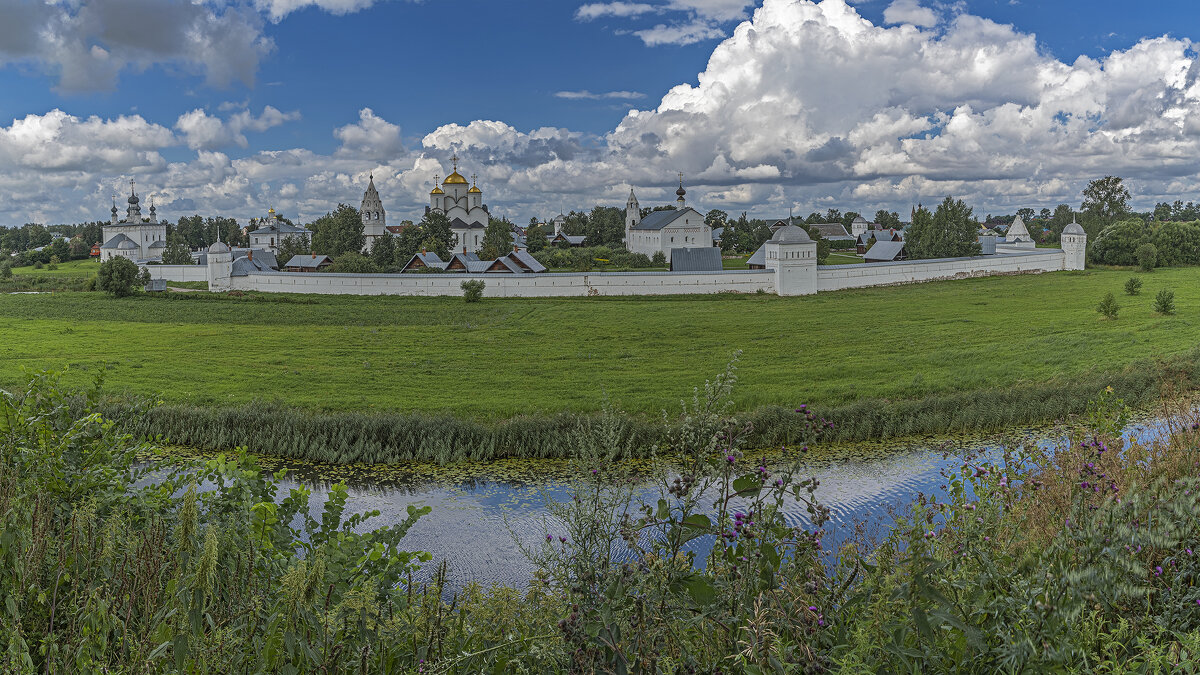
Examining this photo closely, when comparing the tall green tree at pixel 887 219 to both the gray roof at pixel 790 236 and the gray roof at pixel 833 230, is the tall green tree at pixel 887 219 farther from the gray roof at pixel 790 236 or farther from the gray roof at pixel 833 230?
the gray roof at pixel 790 236

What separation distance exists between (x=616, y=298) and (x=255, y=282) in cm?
1831

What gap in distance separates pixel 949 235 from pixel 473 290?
30371 mm

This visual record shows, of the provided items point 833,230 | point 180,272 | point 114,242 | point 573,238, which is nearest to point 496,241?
point 180,272

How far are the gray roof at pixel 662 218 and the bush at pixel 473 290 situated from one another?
26.8 meters

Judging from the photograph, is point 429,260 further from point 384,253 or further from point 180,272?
point 180,272

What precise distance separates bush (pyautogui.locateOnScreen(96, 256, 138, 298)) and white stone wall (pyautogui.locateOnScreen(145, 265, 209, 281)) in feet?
38.9

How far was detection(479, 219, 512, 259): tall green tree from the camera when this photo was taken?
48844 millimetres

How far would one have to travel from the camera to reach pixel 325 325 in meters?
24.9

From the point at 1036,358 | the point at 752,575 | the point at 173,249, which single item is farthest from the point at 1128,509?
the point at 173,249

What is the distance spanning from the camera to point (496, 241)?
50.6 meters

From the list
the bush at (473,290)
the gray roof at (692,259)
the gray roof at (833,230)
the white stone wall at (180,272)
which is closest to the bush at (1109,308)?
the gray roof at (692,259)

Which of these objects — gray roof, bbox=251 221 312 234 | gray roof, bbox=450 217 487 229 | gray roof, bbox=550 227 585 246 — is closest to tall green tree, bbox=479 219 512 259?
gray roof, bbox=450 217 487 229

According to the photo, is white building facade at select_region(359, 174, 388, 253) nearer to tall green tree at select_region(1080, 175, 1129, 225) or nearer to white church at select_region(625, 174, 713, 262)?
white church at select_region(625, 174, 713, 262)

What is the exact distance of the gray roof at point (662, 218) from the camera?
187 feet
